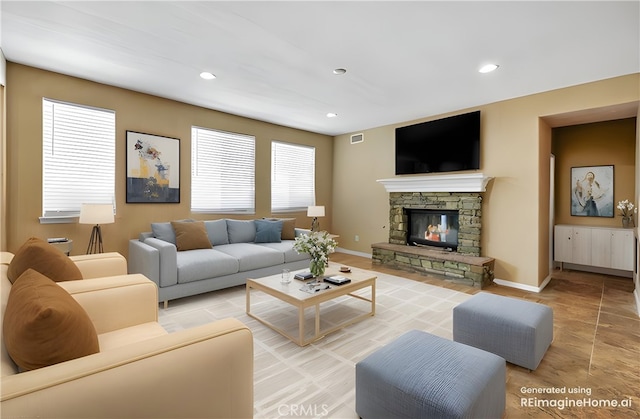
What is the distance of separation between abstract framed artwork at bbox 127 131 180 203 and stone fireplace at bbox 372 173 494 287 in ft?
11.3

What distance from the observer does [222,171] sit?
4902mm

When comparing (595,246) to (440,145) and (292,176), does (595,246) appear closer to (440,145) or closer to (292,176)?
(440,145)

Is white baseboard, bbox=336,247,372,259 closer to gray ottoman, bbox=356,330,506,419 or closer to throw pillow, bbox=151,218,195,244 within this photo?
throw pillow, bbox=151,218,195,244

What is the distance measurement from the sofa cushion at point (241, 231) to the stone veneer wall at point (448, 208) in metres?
2.51

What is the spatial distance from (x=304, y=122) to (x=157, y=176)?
264cm

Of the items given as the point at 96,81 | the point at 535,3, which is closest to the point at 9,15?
the point at 96,81

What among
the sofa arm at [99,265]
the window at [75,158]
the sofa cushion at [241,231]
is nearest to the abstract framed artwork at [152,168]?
the window at [75,158]

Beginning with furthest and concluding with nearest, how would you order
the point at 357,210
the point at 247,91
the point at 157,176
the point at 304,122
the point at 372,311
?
the point at 357,210 → the point at 304,122 → the point at 157,176 → the point at 247,91 → the point at 372,311

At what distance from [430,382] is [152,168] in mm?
4194

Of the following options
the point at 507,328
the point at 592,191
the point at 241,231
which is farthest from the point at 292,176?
the point at 592,191

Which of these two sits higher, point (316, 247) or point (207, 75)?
point (207, 75)

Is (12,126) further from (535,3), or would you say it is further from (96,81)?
(535,3)

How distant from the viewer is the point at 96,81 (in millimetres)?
3643

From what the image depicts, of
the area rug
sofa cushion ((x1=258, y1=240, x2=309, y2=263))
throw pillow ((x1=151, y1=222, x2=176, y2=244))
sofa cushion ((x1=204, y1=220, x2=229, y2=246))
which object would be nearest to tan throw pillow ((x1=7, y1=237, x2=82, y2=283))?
the area rug
